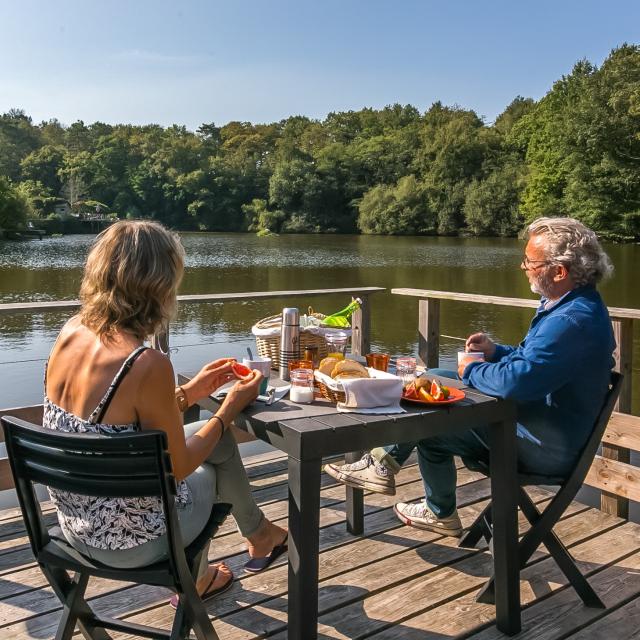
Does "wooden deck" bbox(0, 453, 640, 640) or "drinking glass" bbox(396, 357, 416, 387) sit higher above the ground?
"drinking glass" bbox(396, 357, 416, 387)

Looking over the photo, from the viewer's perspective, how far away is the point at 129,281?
1499 mm

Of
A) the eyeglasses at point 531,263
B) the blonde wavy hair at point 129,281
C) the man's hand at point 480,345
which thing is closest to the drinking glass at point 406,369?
the man's hand at point 480,345

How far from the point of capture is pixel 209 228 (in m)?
69.9

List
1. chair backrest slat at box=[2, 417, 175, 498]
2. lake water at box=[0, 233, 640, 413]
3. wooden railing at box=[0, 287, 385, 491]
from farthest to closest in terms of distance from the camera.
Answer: lake water at box=[0, 233, 640, 413], wooden railing at box=[0, 287, 385, 491], chair backrest slat at box=[2, 417, 175, 498]

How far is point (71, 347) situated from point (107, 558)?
1.59ft

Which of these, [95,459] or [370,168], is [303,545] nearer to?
[95,459]

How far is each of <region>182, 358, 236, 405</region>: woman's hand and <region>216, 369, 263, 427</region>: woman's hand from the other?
142 millimetres

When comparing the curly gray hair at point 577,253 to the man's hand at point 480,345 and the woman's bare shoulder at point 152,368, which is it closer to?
the man's hand at point 480,345

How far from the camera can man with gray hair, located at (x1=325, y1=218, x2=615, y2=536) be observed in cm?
188

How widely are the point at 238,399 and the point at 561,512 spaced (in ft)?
3.47

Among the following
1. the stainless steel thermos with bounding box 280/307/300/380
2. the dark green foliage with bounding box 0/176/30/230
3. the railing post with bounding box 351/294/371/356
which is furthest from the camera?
the dark green foliage with bounding box 0/176/30/230

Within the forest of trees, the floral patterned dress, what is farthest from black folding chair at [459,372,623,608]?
the forest of trees

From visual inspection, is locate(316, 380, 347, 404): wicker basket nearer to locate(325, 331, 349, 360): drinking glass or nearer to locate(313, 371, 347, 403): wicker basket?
locate(313, 371, 347, 403): wicker basket

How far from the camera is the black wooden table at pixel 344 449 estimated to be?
1.64 meters
